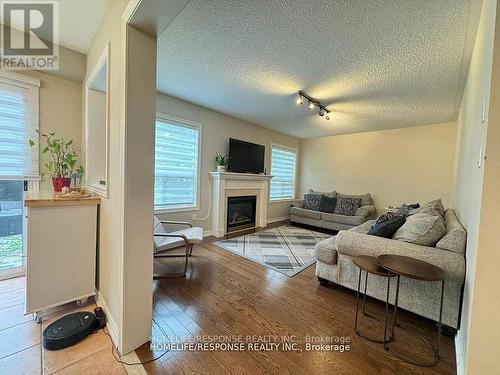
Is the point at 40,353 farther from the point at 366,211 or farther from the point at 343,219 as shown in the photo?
the point at 366,211

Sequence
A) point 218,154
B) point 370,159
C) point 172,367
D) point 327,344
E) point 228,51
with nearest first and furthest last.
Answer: point 172,367
point 327,344
point 228,51
point 218,154
point 370,159

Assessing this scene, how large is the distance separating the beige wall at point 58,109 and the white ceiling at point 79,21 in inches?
18.0

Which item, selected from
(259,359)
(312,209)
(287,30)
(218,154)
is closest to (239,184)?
(218,154)

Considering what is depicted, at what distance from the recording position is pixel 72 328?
4.92 ft

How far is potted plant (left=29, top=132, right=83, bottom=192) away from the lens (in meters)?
2.13

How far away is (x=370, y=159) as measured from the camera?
506 cm

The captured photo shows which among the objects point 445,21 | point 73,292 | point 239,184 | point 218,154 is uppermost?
point 445,21

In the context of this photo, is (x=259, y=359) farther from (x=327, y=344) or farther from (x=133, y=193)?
(x=133, y=193)

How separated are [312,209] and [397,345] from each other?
12.7 ft

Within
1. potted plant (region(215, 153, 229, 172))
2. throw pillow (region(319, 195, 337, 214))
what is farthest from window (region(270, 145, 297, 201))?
potted plant (region(215, 153, 229, 172))

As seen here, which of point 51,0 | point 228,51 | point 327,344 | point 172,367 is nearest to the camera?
point 172,367

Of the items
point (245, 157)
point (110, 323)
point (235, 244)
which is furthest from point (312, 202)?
point (110, 323)

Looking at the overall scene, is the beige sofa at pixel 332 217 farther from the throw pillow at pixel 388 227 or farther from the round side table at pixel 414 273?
the round side table at pixel 414 273

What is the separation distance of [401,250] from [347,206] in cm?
319
